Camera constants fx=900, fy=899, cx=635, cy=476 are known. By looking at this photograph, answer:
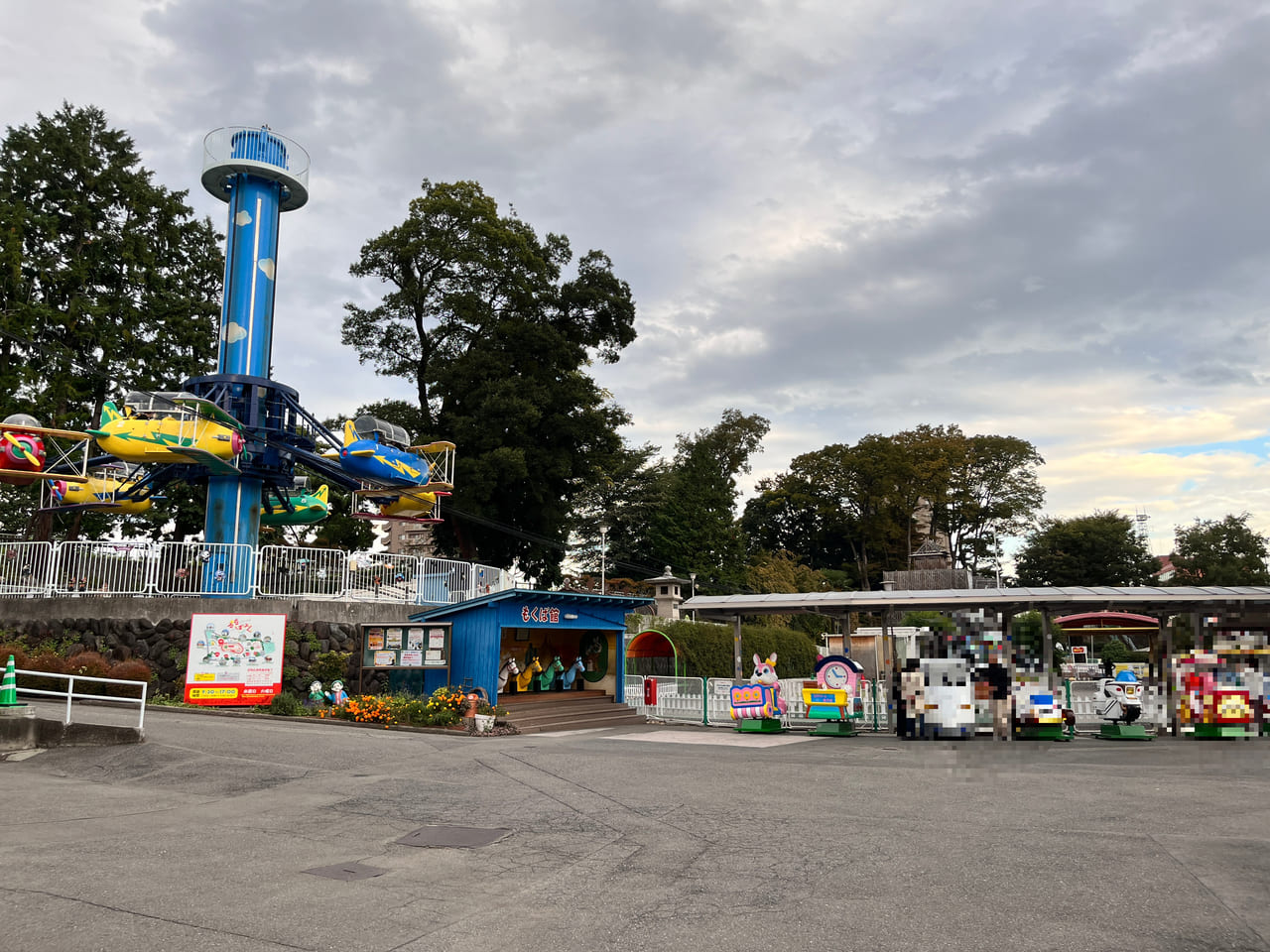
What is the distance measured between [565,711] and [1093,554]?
51.9m

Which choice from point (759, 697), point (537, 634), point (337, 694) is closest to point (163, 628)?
point (337, 694)

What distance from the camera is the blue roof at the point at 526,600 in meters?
20.2

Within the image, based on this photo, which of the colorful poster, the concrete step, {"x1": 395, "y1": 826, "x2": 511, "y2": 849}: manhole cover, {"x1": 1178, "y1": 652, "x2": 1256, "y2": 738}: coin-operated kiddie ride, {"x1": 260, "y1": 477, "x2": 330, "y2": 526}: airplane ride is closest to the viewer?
{"x1": 395, "y1": 826, "x2": 511, "y2": 849}: manhole cover

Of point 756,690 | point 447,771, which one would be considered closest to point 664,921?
point 447,771

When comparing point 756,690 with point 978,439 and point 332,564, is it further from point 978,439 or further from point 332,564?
point 978,439

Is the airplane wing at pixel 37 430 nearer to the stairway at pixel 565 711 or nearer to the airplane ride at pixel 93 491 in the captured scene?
the airplane ride at pixel 93 491

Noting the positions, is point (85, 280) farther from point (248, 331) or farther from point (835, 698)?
point (835, 698)

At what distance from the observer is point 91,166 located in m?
33.4

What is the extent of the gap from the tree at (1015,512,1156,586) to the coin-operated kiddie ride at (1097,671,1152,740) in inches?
1806

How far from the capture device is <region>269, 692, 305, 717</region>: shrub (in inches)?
748

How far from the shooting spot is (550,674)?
24.2 metres

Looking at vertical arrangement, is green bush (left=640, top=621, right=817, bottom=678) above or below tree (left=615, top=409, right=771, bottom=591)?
below

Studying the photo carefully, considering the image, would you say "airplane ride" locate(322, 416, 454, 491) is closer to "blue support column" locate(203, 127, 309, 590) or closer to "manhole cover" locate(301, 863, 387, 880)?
"blue support column" locate(203, 127, 309, 590)

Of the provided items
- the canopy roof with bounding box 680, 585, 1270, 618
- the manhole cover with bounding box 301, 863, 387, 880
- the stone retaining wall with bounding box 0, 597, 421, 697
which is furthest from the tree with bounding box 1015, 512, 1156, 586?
the manhole cover with bounding box 301, 863, 387, 880
